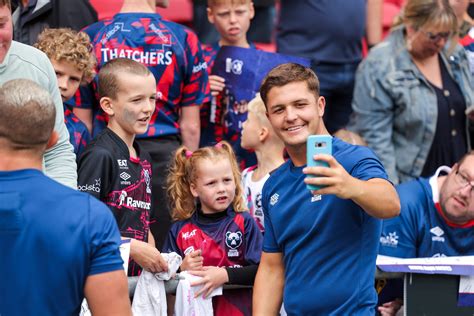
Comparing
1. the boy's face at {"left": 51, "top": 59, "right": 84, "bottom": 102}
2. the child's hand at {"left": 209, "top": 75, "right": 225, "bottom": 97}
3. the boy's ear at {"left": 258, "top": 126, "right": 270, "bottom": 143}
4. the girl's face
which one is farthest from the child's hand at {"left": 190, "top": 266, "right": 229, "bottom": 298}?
the child's hand at {"left": 209, "top": 75, "right": 225, "bottom": 97}

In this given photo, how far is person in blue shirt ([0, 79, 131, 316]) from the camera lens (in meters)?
3.77

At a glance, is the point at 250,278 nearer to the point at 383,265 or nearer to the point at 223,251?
the point at 223,251

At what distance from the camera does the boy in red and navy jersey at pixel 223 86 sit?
271 inches

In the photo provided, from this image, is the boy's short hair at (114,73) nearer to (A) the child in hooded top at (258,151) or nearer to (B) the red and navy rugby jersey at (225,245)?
(B) the red and navy rugby jersey at (225,245)

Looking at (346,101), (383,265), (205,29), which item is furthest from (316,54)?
(383,265)

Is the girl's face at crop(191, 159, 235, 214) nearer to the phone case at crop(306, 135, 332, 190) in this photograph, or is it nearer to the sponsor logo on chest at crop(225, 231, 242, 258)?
the sponsor logo on chest at crop(225, 231, 242, 258)

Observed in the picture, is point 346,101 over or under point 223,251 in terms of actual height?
over

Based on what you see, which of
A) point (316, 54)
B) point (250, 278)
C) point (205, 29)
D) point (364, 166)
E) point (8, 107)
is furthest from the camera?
point (205, 29)

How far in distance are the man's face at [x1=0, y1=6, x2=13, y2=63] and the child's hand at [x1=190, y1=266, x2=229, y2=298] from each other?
1.46 m

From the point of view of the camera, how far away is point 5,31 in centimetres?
462

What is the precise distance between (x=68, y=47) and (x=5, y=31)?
42.4 inches

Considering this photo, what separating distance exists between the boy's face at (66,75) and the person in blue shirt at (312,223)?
1309mm

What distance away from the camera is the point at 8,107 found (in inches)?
151

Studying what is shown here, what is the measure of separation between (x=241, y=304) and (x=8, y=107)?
2113mm
